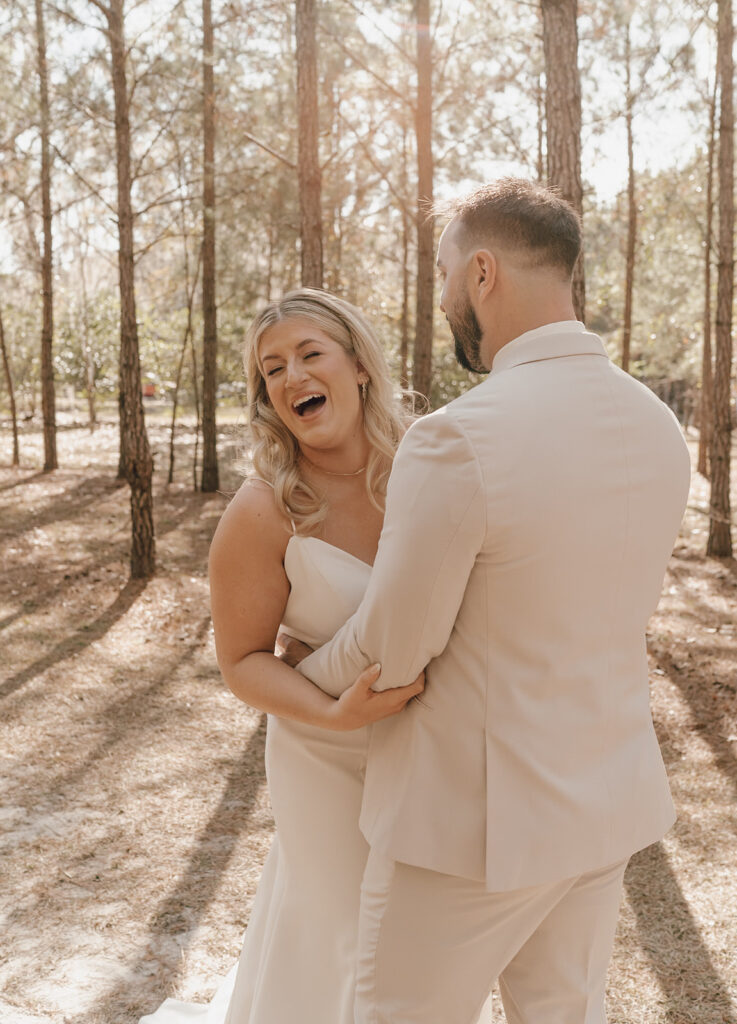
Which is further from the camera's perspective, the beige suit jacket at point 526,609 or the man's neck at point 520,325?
the man's neck at point 520,325

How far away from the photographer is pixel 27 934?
3.39 metres

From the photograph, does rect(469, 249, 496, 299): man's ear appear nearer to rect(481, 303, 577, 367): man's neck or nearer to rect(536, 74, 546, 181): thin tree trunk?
rect(481, 303, 577, 367): man's neck

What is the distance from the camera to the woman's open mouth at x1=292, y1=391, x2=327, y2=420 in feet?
7.24

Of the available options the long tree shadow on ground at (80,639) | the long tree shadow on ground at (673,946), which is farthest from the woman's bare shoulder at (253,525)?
the long tree shadow on ground at (80,639)

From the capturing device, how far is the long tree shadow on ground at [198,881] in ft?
10.0

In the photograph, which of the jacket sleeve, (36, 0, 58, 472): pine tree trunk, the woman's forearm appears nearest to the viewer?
the jacket sleeve

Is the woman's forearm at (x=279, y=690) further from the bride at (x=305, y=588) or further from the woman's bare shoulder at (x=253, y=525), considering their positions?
the woman's bare shoulder at (x=253, y=525)

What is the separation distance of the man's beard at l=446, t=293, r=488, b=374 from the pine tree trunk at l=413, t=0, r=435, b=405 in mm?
8959

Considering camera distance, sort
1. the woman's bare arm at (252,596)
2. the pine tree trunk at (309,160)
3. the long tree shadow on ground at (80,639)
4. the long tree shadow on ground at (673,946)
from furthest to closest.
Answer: the pine tree trunk at (309,160) → the long tree shadow on ground at (80,639) → the long tree shadow on ground at (673,946) → the woman's bare arm at (252,596)

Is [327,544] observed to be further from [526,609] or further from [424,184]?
[424,184]

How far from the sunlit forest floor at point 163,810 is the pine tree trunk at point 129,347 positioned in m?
0.51

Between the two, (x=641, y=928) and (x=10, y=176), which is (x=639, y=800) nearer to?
(x=641, y=928)

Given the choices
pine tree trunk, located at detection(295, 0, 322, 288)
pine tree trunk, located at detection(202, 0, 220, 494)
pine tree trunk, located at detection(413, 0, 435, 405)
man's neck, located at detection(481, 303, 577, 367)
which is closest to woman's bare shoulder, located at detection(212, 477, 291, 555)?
man's neck, located at detection(481, 303, 577, 367)

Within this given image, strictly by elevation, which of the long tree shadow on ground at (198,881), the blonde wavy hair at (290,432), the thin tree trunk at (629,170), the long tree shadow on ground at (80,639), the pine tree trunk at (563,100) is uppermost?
the thin tree trunk at (629,170)
